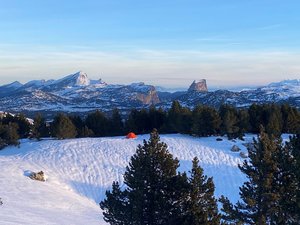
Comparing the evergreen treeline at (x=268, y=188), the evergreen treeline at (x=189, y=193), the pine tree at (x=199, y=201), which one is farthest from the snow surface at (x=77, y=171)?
the evergreen treeline at (x=268, y=188)

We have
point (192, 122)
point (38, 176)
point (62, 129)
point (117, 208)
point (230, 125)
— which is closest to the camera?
point (117, 208)

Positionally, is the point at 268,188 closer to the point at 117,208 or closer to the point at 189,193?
the point at 189,193

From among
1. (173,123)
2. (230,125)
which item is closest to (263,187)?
(230,125)

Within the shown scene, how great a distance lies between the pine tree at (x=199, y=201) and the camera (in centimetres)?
1508

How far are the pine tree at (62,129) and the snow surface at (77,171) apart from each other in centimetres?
288

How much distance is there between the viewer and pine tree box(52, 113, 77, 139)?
5312cm

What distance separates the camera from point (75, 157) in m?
44.4

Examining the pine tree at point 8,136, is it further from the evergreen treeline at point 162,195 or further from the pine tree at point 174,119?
the evergreen treeline at point 162,195

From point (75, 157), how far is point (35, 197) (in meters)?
11.9

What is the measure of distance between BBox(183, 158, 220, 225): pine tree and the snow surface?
12366mm

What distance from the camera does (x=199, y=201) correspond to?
15359 millimetres

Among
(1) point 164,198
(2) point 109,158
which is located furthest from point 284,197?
(2) point 109,158

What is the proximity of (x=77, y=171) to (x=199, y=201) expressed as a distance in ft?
92.1

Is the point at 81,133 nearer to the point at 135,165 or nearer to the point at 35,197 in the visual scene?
the point at 35,197
